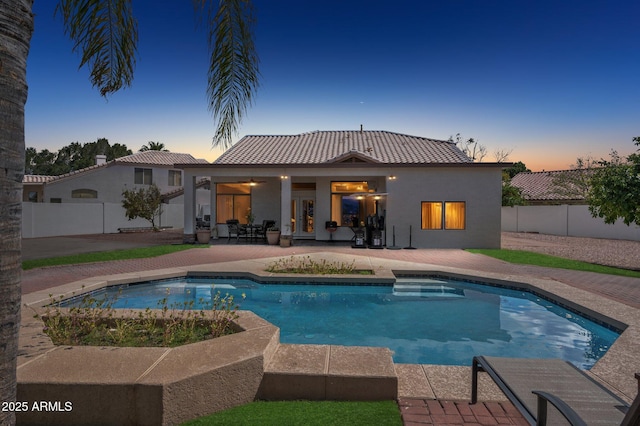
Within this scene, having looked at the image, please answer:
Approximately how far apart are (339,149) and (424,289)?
44.4 ft

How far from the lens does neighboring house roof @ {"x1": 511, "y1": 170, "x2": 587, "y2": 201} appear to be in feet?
100

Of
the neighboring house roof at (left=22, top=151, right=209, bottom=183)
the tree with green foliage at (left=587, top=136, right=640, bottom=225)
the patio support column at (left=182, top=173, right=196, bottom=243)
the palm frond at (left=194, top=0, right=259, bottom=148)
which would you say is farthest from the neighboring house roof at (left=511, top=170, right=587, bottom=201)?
the palm frond at (left=194, top=0, right=259, bottom=148)

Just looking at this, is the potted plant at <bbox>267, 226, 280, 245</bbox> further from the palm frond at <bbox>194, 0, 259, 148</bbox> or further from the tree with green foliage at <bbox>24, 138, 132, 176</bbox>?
the tree with green foliage at <bbox>24, 138, 132, 176</bbox>

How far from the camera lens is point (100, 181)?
2886 cm

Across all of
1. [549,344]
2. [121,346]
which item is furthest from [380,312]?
[121,346]

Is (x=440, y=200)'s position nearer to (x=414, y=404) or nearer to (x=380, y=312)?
(x=380, y=312)

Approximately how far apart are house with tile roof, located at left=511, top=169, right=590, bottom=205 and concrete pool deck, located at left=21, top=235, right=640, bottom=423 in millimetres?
20229

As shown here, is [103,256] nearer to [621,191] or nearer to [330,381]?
[330,381]

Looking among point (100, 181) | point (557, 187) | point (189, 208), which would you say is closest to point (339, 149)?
point (189, 208)

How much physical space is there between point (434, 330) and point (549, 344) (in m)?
1.85

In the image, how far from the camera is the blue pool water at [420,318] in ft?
19.0

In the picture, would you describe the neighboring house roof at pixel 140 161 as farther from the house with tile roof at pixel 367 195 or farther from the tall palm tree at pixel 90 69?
the tall palm tree at pixel 90 69

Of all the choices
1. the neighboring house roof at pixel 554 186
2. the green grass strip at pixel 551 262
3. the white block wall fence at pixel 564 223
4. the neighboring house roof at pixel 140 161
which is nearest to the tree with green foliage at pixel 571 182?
the neighboring house roof at pixel 554 186

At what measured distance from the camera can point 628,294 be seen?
7.87 m
